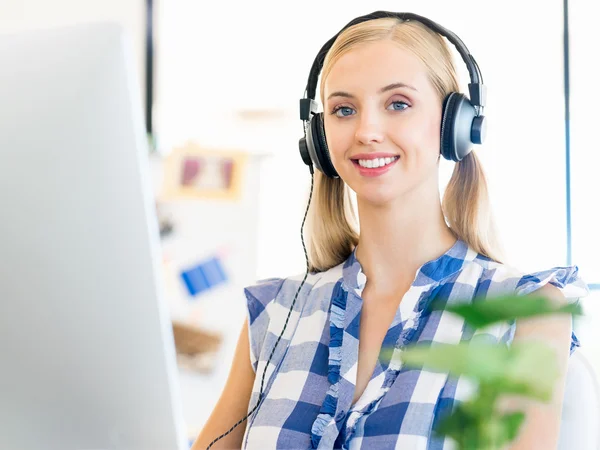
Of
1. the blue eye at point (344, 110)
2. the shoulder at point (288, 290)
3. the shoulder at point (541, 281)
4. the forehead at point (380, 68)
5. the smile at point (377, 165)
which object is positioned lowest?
the shoulder at point (288, 290)

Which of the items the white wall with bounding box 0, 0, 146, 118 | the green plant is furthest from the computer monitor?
the white wall with bounding box 0, 0, 146, 118

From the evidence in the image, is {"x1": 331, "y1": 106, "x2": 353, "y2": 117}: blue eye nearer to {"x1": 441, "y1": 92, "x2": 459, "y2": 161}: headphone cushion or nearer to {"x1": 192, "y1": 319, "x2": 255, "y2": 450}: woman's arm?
{"x1": 441, "y1": 92, "x2": 459, "y2": 161}: headphone cushion

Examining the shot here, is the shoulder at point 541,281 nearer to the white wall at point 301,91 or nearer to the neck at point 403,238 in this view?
the neck at point 403,238

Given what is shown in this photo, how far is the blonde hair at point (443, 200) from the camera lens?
3.93 ft

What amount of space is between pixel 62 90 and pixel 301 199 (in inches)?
85.0

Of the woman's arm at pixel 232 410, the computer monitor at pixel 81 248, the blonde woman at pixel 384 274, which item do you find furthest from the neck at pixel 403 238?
the computer monitor at pixel 81 248

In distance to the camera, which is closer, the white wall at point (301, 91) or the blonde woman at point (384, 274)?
the blonde woman at point (384, 274)

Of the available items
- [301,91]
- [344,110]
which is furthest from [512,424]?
[301,91]

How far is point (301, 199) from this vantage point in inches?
107

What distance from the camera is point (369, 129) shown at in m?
1.15

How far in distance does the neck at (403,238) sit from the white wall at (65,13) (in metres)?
2.04

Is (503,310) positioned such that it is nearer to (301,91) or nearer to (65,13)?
(301,91)

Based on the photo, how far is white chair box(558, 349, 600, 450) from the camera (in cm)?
93

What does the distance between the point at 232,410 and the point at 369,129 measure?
1.75 ft
